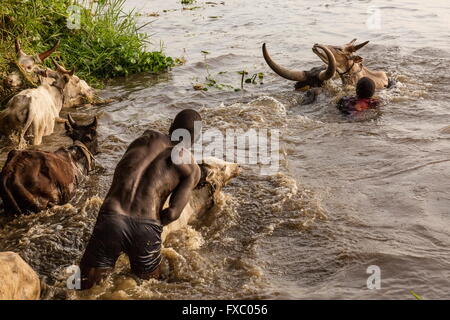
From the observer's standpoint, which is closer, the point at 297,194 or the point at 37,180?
the point at 37,180

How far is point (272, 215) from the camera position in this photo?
17.4ft

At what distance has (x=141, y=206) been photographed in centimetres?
401

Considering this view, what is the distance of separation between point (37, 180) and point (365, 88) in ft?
15.1

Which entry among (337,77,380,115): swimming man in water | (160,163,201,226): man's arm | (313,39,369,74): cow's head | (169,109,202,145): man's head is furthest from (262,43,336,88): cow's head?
(160,163,201,226): man's arm

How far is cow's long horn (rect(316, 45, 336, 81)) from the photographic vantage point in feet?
25.6

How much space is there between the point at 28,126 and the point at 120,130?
139 cm

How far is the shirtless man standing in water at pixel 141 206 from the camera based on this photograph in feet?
12.9

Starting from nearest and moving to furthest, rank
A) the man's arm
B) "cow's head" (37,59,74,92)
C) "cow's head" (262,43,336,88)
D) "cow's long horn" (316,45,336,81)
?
the man's arm → "cow's long horn" (316,45,336,81) → "cow's head" (37,59,74,92) → "cow's head" (262,43,336,88)

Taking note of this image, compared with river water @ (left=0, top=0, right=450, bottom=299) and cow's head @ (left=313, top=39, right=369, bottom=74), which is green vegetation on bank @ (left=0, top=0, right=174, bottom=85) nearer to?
river water @ (left=0, top=0, right=450, bottom=299)

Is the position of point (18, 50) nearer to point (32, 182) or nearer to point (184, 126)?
point (32, 182)

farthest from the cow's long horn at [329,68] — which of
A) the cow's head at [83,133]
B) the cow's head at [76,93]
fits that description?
the cow's head at [76,93]

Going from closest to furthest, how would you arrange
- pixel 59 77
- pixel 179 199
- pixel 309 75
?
pixel 179 199, pixel 59 77, pixel 309 75

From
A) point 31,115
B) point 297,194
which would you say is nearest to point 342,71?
point 297,194

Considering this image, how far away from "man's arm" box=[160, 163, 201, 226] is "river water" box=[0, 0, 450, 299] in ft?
1.66
